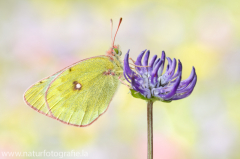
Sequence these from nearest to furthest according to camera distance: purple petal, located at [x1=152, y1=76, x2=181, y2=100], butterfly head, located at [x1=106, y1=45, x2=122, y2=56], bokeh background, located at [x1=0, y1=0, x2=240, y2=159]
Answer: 1. purple petal, located at [x1=152, y1=76, x2=181, y2=100]
2. butterfly head, located at [x1=106, y1=45, x2=122, y2=56]
3. bokeh background, located at [x1=0, y1=0, x2=240, y2=159]

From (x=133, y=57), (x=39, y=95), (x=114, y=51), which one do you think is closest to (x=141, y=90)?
(x=114, y=51)

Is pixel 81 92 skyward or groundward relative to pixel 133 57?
groundward

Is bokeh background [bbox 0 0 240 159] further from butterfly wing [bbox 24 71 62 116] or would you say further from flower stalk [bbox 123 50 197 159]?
flower stalk [bbox 123 50 197 159]

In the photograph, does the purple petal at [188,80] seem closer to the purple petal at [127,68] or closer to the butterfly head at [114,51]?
the purple petal at [127,68]

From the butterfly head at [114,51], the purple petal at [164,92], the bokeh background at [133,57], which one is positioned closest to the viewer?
the purple petal at [164,92]

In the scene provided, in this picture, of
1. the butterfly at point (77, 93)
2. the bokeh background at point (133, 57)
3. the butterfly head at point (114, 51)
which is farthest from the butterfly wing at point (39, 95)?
the bokeh background at point (133, 57)

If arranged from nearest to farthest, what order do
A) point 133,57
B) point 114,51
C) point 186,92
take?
1. point 186,92
2. point 114,51
3. point 133,57

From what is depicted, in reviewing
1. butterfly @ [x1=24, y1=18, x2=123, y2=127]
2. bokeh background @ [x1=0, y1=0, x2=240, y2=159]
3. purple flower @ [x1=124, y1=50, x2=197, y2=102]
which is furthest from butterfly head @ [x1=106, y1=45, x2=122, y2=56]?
bokeh background @ [x1=0, y1=0, x2=240, y2=159]

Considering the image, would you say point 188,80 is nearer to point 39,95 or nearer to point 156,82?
point 156,82
